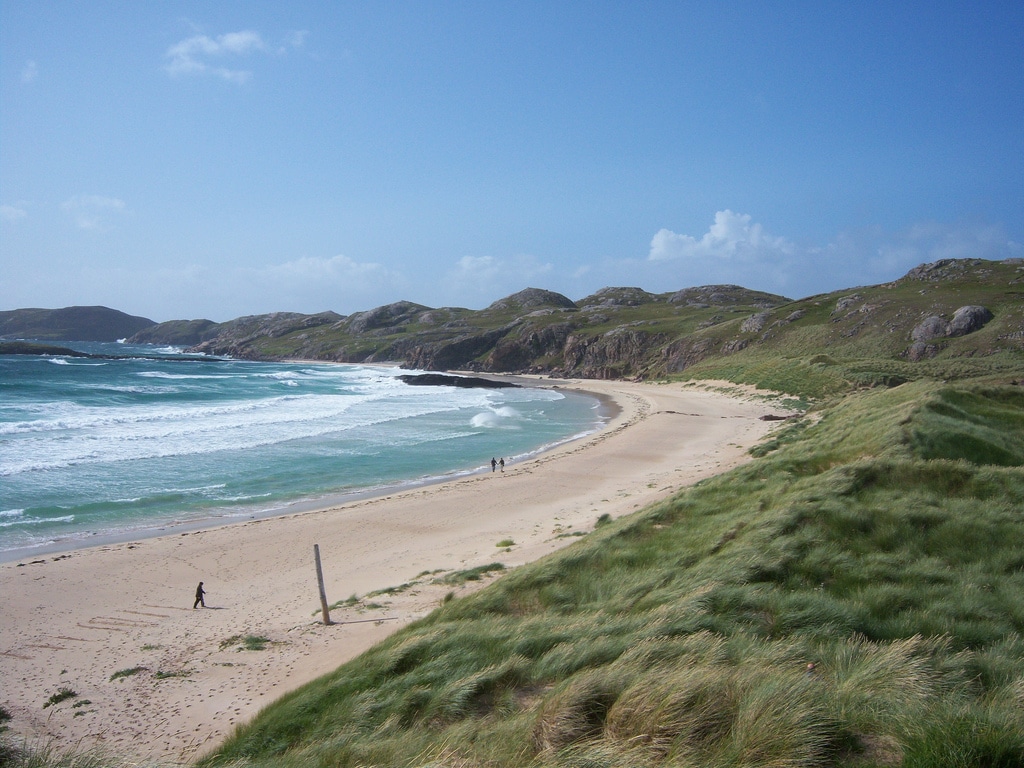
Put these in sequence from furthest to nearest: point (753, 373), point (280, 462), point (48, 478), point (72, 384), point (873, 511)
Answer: point (72, 384) < point (753, 373) < point (280, 462) < point (48, 478) < point (873, 511)

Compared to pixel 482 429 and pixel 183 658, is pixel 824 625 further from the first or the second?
pixel 482 429

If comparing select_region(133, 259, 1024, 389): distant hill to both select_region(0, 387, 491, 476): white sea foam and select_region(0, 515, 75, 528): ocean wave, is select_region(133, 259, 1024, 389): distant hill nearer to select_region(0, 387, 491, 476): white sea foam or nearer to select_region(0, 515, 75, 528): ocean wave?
select_region(0, 387, 491, 476): white sea foam

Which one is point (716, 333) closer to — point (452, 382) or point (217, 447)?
point (452, 382)

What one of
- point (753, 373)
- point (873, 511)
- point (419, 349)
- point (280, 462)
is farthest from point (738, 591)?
point (419, 349)

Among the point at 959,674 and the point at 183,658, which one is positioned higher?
the point at 959,674

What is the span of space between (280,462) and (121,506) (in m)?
7.88

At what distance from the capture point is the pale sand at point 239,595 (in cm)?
867

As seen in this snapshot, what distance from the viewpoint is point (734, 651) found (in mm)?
5363

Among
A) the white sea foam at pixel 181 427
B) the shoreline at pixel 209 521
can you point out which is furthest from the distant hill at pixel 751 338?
the shoreline at pixel 209 521

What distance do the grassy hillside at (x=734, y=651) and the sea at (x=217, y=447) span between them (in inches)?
585

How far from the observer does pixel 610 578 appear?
8984mm

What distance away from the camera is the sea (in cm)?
2016

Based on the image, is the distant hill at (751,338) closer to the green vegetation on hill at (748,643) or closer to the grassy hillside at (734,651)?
the green vegetation on hill at (748,643)

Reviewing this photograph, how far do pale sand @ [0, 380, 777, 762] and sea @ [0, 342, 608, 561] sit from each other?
8.42 feet
